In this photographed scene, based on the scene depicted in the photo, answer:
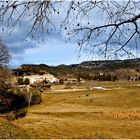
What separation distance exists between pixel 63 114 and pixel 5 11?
4856cm

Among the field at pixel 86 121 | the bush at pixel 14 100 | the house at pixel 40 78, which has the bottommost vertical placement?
the field at pixel 86 121

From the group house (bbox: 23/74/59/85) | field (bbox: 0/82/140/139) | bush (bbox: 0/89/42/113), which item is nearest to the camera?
field (bbox: 0/82/140/139)

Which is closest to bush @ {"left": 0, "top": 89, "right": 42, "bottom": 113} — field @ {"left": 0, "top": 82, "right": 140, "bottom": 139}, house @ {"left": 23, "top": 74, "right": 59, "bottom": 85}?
field @ {"left": 0, "top": 82, "right": 140, "bottom": 139}

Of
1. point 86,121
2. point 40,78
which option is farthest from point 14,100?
point 40,78

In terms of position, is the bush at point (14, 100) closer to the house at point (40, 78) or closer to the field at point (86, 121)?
the field at point (86, 121)

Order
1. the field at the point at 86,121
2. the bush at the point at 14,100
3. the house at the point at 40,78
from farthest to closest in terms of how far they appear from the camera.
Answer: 1. the house at the point at 40,78
2. the bush at the point at 14,100
3. the field at the point at 86,121

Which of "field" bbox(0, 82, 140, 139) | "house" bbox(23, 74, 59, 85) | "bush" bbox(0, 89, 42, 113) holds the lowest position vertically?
"field" bbox(0, 82, 140, 139)

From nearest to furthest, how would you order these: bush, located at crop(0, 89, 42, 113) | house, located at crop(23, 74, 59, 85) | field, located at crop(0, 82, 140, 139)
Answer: field, located at crop(0, 82, 140, 139)
bush, located at crop(0, 89, 42, 113)
house, located at crop(23, 74, 59, 85)

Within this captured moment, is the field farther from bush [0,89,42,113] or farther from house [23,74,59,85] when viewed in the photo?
house [23,74,59,85]

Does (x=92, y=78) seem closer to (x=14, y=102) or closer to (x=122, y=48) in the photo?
(x=14, y=102)

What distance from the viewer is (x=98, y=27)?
21.6 ft

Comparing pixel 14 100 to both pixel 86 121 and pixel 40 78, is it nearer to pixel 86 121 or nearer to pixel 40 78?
pixel 86 121

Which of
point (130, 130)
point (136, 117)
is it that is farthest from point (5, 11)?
point (136, 117)

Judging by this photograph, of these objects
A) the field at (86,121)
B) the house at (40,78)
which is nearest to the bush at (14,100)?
the field at (86,121)
